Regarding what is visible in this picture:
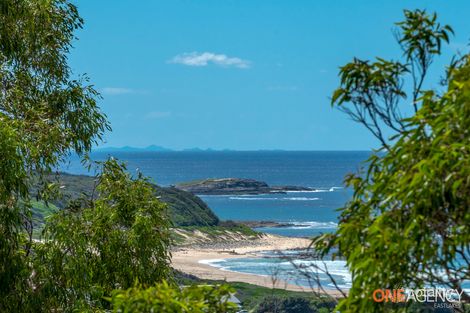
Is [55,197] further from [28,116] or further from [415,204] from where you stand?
[415,204]

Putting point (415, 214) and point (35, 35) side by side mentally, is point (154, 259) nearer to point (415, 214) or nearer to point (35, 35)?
point (35, 35)

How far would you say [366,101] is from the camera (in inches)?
247

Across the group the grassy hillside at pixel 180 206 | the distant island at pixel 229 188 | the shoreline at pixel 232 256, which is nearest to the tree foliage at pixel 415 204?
the shoreline at pixel 232 256

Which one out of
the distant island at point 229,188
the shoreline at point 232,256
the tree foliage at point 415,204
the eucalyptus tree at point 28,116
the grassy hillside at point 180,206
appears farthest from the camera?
the distant island at point 229,188

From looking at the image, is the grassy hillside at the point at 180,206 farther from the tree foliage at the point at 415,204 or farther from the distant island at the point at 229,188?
the tree foliage at the point at 415,204

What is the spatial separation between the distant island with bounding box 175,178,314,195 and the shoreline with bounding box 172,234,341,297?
63.0 metres

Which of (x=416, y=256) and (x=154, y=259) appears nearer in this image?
(x=416, y=256)

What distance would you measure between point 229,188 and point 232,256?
78.6 meters

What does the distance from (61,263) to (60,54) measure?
3584mm

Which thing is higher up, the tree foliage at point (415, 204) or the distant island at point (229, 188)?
the distant island at point (229, 188)

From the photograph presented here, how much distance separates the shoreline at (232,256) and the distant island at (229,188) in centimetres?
6303

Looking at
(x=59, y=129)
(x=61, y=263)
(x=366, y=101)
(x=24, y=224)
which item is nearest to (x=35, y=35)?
(x=59, y=129)

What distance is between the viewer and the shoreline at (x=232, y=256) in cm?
4584

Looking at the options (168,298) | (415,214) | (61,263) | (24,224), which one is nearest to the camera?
(415,214)
